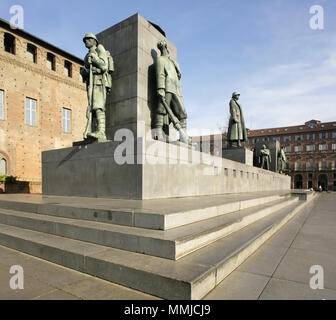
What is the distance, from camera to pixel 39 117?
22062 mm

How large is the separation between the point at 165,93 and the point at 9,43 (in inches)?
863

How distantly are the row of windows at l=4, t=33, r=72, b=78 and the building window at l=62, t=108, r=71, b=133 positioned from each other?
424 cm

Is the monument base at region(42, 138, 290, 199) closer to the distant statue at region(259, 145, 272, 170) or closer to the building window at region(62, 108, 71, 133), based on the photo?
the distant statue at region(259, 145, 272, 170)

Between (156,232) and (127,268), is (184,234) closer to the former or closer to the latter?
(156,232)

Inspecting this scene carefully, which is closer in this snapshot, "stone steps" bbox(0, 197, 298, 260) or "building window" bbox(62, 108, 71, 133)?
"stone steps" bbox(0, 197, 298, 260)

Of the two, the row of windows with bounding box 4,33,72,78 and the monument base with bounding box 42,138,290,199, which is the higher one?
the row of windows with bounding box 4,33,72,78

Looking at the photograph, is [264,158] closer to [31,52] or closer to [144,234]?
[144,234]

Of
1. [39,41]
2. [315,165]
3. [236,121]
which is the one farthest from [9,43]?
[315,165]

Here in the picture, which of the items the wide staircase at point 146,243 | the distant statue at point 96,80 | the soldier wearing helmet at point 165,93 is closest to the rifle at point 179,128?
the soldier wearing helmet at point 165,93

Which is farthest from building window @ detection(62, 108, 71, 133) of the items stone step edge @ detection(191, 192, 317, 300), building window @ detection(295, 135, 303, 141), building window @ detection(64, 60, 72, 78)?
building window @ detection(295, 135, 303, 141)

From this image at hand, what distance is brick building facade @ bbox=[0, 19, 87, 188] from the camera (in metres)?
19.7

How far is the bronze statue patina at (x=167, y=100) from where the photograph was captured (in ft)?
23.7

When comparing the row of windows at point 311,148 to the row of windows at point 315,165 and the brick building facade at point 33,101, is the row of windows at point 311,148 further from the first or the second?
the brick building facade at point 33,101

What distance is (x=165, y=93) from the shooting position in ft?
24.4
